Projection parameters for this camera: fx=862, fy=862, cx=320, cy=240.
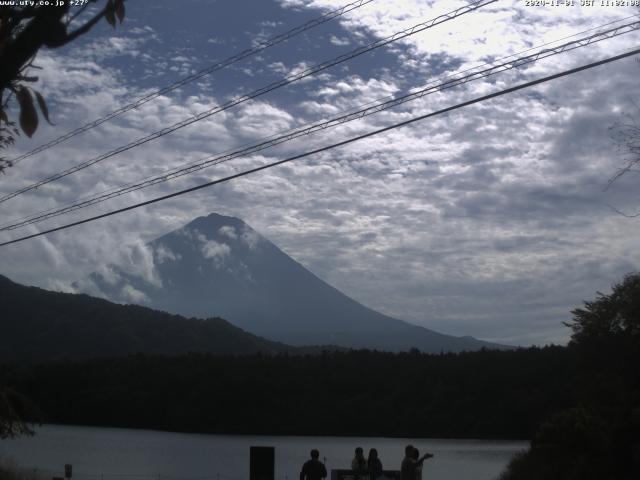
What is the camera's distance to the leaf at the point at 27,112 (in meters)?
3.97

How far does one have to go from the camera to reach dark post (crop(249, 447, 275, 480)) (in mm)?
13297

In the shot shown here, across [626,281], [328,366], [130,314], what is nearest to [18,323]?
[130,314]

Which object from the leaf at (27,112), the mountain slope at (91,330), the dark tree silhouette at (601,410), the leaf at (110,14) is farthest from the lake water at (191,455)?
the mountain slope at (91,330)

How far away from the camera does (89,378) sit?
94.7 m

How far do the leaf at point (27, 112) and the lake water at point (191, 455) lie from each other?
35623mm

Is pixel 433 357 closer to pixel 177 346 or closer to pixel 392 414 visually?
pixel 392 414

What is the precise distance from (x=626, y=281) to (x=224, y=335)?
123 metres

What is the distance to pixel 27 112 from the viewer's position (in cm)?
400

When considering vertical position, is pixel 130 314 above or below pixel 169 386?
above

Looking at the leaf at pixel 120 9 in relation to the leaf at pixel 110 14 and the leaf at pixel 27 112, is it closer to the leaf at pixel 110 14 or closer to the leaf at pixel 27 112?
the leaf at pixel 110 14

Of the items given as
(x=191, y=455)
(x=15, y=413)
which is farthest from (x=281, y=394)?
(x=15, y=413)

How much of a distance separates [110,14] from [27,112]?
608 millimetres

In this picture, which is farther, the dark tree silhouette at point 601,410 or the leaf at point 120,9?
the dark tree silhouette at point 601,410

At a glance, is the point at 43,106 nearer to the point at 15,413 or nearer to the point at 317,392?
the point at 15,413
